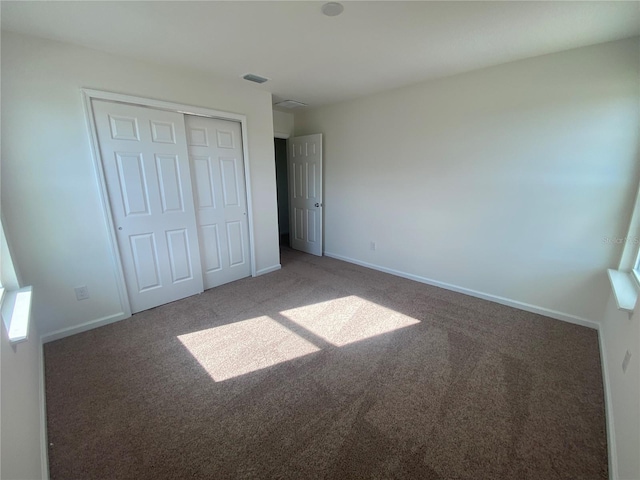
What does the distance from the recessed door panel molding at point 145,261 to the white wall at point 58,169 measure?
8.6 inches

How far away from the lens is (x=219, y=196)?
325 centimetres

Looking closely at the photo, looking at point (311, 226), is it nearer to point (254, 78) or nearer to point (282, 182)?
point (282, 182)

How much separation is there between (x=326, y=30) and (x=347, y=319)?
2429mm

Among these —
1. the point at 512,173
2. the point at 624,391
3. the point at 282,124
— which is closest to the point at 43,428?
the point at 624,391

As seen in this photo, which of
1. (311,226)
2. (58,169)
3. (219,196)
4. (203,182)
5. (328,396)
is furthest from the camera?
(311,226)

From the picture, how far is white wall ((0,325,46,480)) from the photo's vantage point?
907 millimetres

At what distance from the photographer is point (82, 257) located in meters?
2.36

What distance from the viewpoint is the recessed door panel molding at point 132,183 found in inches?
97.7

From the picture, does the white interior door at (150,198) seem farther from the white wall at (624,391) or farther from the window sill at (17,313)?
the white wall at (624,391)

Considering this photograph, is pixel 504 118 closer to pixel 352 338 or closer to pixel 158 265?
pixel 352 338

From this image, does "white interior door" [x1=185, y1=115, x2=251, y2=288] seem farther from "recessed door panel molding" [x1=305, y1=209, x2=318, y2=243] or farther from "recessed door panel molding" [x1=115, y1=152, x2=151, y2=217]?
"recessed door panel molding" [x1=305, y1=209, x2=318, y2=243]

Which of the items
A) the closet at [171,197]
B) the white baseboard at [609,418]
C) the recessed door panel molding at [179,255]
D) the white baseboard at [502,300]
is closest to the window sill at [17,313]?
the closet at [171,197]

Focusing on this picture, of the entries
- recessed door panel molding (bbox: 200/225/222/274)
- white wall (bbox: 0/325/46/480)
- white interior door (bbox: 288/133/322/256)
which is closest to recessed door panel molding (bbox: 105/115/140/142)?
recessed door panel molding (bbox: 200/225/222/274)

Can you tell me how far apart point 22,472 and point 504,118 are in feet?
12.9
